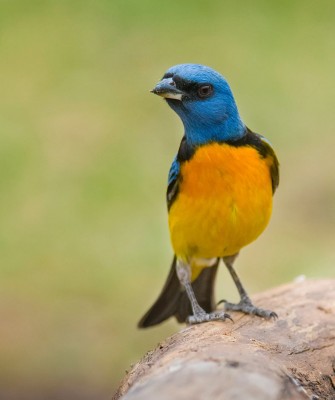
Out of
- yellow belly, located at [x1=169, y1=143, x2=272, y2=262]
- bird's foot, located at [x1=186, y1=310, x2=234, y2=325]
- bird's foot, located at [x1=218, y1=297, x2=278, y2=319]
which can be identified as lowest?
bird's foot, located at [x1=218, y1=297, x2=278, y2=319]

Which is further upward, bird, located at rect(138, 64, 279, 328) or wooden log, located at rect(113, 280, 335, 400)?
bird, located at rect(138, 64, 279, 328)

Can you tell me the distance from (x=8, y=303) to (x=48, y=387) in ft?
4.10

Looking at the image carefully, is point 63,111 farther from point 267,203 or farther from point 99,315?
point 267,203

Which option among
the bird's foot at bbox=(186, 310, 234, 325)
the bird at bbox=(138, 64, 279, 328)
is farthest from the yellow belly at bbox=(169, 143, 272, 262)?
the bird's foot at bbox=(186, 310, 234, 325)

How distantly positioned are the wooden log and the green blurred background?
2.71 m

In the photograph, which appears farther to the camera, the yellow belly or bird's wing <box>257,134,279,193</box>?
bird's wing <box>257,134,279,193</box>

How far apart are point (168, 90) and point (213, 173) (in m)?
0.51

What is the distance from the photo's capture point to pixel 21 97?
12672 mm

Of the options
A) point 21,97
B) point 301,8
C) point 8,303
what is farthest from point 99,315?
point 301,8

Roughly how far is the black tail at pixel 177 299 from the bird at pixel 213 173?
1.83 ft

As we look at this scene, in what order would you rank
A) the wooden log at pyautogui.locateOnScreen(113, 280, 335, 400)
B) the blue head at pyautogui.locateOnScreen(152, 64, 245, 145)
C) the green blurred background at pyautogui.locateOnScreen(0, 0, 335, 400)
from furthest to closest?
the green blurred background at pyautogui.locateOnScreen(0, 0, 335, 400) → the blue head at pyautogui.locateOnScreen(152, 64, 245, 145) → the wooden log at pyautogui.locateOnScreen(113, 280, 335, 400)

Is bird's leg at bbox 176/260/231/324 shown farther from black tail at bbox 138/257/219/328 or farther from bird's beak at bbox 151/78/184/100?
bird's beak at bbox 151/78/184/100

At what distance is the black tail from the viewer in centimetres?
643

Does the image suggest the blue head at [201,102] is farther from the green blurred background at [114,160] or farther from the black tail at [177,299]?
the green blurred background at [114,160]
